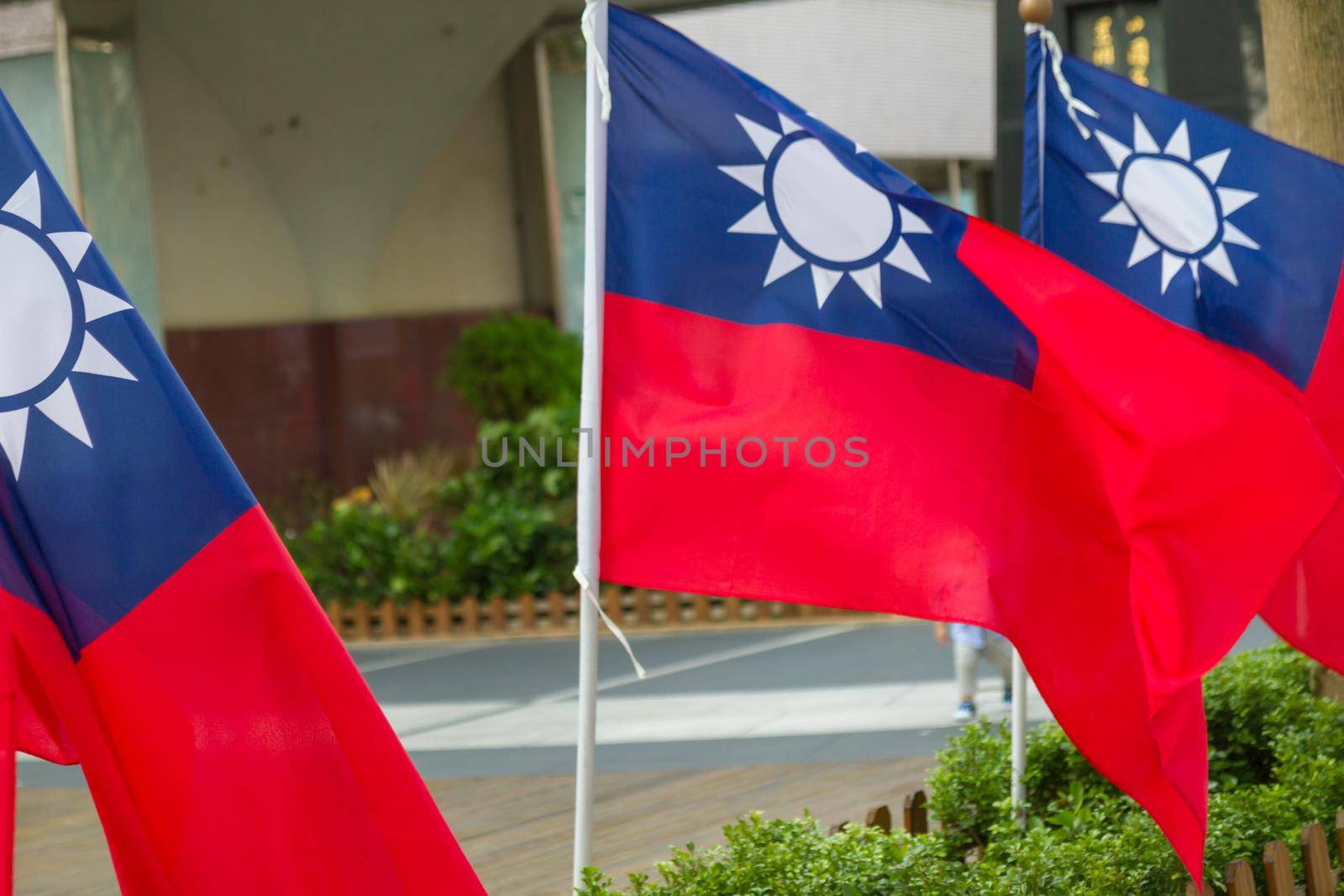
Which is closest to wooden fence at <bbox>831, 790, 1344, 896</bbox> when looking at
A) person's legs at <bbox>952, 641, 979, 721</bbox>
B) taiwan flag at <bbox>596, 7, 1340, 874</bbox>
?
taiwan flag at <bbox>596, 7, 1340, 874</bbox>

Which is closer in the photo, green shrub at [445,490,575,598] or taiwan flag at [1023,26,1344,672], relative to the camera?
taiwan flag at [1023,26,1344,672]

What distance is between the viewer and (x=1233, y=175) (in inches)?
213

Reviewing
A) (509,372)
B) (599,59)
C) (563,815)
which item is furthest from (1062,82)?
(509,372)

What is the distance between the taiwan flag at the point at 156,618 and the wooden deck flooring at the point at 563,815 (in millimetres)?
3389

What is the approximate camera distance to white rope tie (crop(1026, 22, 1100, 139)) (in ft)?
17.2

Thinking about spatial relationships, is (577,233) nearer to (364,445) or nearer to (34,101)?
(364,445)

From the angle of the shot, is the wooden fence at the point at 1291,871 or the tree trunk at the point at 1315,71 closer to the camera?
the wooden fence at the point at 1291,871

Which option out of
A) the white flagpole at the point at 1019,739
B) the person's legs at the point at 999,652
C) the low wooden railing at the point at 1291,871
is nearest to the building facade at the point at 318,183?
the person's legs at the point at 999,652

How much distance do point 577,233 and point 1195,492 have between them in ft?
55.6

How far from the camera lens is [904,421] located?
4.11m

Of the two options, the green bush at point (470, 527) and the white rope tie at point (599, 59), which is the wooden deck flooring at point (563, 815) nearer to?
the white rope tie at point (599, 59)

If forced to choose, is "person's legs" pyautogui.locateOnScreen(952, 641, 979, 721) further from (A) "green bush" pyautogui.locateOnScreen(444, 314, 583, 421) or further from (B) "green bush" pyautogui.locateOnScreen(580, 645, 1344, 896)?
(A) "green bush" pyautogui.locateOnScreen(444, 314, 583, 421)

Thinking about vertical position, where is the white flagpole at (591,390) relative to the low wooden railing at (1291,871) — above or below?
above

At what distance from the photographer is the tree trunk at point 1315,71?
652 centimetres
